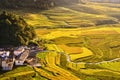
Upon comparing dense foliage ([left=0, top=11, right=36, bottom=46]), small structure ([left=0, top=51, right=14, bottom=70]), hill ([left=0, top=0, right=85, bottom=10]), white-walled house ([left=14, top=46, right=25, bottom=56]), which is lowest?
small structure ([left=0, top=51, right=14, bottom=70])

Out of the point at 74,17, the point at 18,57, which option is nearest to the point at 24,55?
the point at 18,57

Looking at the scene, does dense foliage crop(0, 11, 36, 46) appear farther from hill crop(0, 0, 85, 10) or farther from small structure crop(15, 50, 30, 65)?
hill crop(0, 0, 85, 10)

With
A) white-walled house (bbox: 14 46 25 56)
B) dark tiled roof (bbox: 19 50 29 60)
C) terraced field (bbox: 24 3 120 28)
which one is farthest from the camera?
terraced field (bbox: 24 3 120 28)

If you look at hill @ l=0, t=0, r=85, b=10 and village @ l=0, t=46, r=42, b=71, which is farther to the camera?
hill @ l=0, t=0, r=85, b=10

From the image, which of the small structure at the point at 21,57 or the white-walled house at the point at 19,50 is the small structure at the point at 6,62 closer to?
the small structure at the point at 21,57

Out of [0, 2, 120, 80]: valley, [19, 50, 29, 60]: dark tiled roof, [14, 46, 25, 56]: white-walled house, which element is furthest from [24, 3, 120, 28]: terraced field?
[19, 50, 29, 60]: dark tiled roof

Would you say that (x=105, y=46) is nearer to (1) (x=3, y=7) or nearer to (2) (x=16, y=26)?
(2) (x=16, y=26)

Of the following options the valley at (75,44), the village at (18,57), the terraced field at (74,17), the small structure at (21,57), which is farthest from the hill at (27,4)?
the small structure at (21,57)

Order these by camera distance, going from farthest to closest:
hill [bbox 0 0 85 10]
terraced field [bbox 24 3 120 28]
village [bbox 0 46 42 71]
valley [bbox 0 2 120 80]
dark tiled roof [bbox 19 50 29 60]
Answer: hill [bbox 0 0 85 10], terraced field [bbox 24 3 120 28], dark tiled roof [bbox 19 50 29 60], valley [bbox 0 2 120 80], village [bbox 0 46 42 71]
